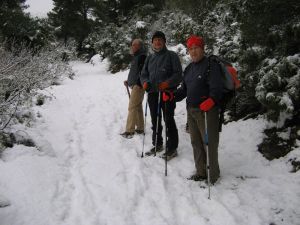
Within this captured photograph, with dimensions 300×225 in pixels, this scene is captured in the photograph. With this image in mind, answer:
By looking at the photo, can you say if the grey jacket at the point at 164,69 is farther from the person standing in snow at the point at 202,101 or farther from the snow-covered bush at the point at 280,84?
the snow-covered bush at the point at 280,84

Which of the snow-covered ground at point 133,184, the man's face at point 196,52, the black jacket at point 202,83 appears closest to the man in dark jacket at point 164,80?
the snow-covered ground at point 133,184

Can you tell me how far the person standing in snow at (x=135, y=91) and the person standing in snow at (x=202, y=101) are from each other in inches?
85.3

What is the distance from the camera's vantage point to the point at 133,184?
17.0 feet

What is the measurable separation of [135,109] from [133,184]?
2.54m

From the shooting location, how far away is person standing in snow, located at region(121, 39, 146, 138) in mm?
7191

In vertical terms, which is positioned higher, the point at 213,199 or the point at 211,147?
the point at 211,147

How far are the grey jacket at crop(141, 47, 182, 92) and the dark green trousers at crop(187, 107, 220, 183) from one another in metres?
0.92

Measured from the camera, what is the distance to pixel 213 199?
183 inches

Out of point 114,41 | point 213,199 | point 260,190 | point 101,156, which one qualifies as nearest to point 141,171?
point 101,156

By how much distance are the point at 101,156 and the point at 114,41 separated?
15.0 meters

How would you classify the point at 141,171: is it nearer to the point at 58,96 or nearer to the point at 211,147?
the point at 211,147

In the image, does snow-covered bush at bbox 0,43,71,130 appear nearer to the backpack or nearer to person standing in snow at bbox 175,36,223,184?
person standing in snow at bbox 175,36,223,184

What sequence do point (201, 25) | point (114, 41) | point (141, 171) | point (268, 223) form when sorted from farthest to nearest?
point (114, 41) < point (201, 25) < point (141, 171) < point (268, 223)

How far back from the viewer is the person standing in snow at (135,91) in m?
7.19
